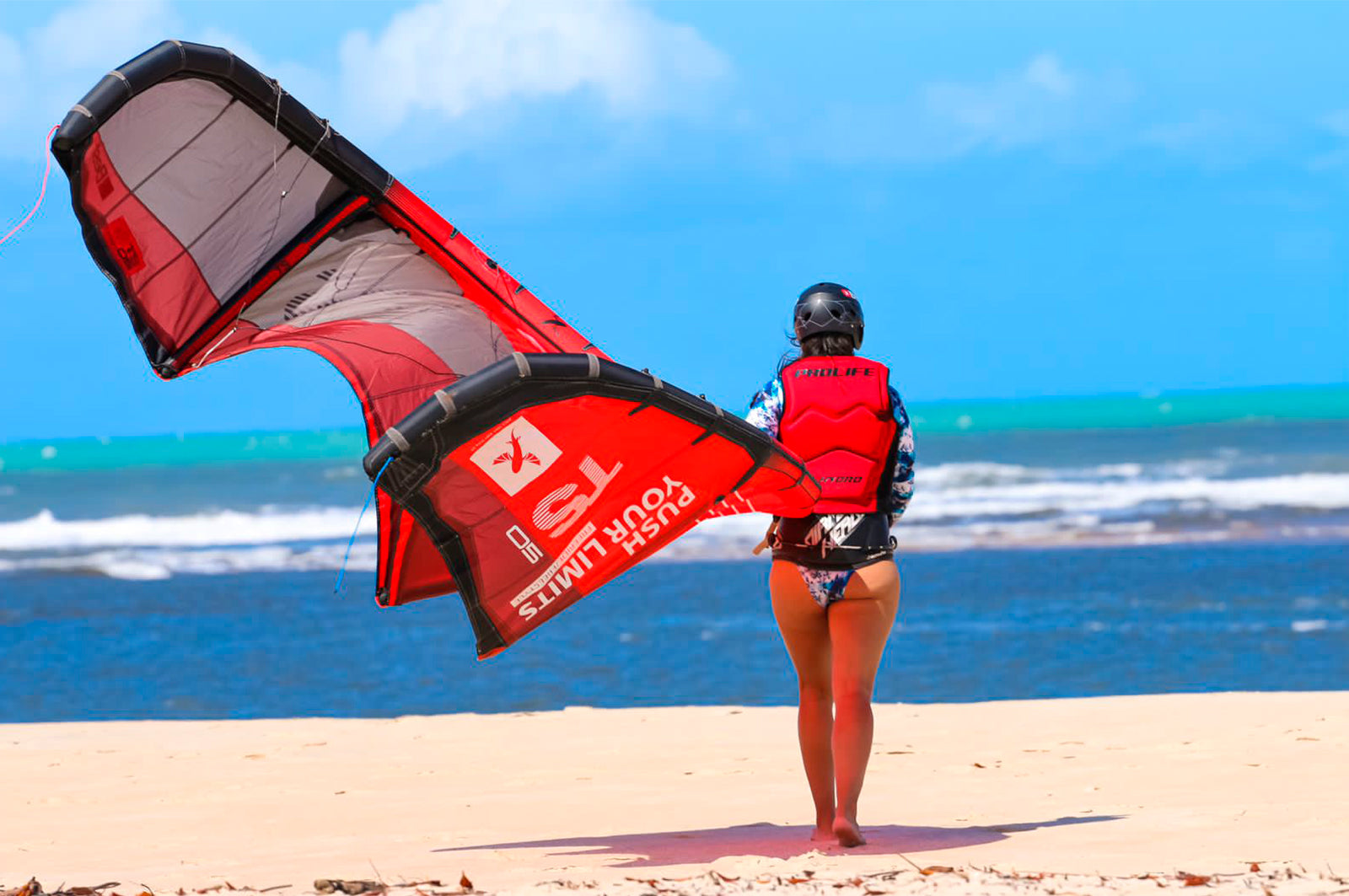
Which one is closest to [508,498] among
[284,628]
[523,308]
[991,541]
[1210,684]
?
[523,308]

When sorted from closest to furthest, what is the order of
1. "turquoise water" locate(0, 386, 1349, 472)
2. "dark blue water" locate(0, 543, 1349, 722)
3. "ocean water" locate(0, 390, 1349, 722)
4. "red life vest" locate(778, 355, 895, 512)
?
"red life vest" locate(778, 355, 895, 512), "dark blue water" locate(0, 543, 1349, 722), "ocean water" locate(0, 390, 1349, 722), "turquoise water" locate(0, 386, 1349, 472)

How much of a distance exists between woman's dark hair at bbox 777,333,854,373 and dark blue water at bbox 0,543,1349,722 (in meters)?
5.84

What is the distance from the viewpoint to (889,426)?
15.8 feet

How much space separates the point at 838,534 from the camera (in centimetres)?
473

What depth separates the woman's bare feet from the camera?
15.9 feet

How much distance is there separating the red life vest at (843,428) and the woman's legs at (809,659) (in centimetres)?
27

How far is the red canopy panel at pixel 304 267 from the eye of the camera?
17.5ft

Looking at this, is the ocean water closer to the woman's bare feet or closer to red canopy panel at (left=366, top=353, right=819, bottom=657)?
red canopy panel at (left=366, top=353, right=819, bottom=657)

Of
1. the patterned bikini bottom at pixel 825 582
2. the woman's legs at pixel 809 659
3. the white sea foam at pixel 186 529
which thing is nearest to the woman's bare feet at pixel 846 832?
the woman's legs at pixel 809 659

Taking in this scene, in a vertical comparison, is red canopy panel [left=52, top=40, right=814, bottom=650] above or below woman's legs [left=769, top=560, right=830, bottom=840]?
above

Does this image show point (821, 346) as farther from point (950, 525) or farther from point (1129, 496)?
point (1129, 496)

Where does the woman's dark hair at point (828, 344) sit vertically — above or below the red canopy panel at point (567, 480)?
above

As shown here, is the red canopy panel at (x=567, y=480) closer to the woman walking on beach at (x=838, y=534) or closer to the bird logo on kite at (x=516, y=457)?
the bird logo on kite at (x=516, y=457)

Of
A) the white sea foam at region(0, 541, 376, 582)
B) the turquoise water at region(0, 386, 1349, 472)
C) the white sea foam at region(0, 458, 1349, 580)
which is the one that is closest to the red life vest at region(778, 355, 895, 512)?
the white sea foam at region(0, 458, 1349, 580)
